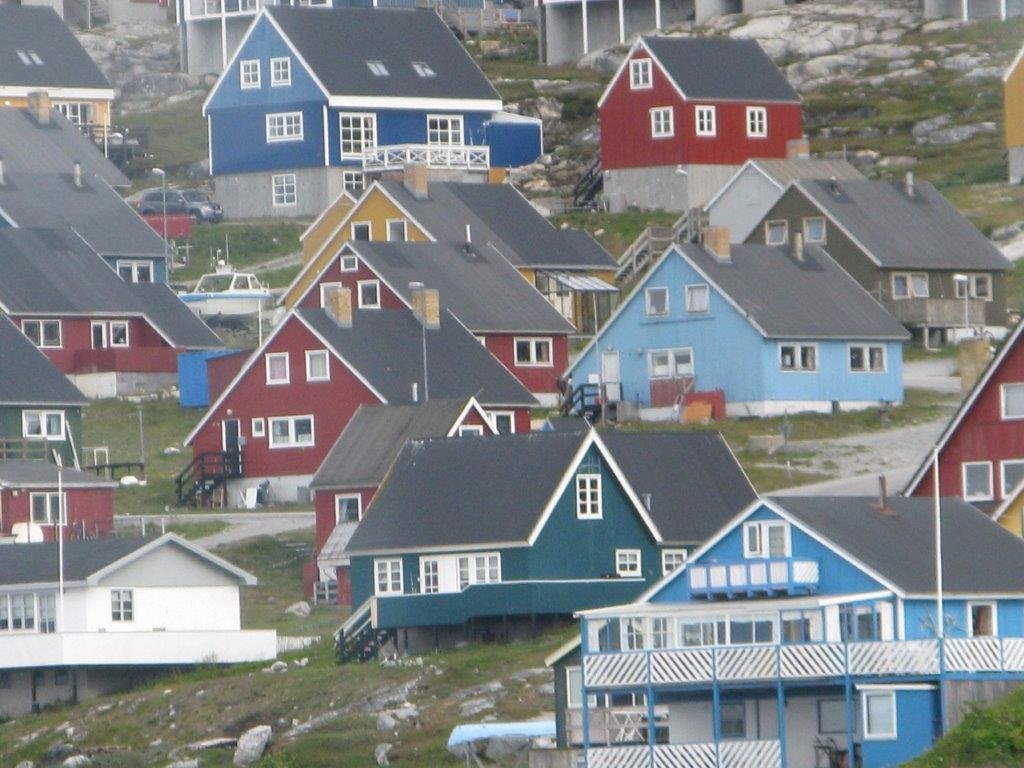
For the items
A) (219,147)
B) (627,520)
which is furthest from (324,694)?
(219,147)

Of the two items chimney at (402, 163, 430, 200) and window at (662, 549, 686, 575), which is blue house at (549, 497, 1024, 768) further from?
chimney at (402, 163, 430, 200)

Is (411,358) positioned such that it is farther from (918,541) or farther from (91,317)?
(918,541)

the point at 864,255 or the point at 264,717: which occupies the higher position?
the point at 864,255

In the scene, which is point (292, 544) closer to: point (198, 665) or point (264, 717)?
point (198, 665)

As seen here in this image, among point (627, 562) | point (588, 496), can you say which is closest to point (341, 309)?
point (588, 496)

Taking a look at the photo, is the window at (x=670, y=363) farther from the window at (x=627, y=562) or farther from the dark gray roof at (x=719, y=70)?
the dark gray roof at (x=719, y=70)
